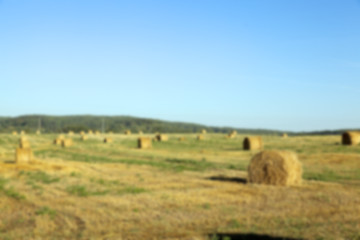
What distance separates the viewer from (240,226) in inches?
435

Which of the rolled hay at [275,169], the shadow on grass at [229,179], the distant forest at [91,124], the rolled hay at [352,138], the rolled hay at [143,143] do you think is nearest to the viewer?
the rolled hay at [275,169]

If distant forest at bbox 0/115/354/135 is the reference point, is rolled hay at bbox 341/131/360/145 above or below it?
below

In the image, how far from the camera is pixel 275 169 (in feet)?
62.3

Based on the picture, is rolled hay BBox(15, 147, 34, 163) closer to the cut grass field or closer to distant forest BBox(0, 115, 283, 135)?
the cut grass field

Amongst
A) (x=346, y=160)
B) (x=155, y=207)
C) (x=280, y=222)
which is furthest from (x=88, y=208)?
(x=346, y=160)

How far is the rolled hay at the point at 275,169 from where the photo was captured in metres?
18.7

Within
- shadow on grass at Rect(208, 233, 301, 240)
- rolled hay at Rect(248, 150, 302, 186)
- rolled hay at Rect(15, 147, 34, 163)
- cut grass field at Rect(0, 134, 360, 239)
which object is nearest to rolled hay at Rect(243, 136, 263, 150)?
cut grass field at Rect(0, 134, 360, 239)

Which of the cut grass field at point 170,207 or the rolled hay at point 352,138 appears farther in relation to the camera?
the rolled hay at point 352,138

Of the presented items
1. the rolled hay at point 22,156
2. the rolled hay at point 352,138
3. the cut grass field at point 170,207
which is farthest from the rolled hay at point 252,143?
the rolled hay at point 22,156

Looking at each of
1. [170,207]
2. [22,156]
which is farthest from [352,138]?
[170,207]

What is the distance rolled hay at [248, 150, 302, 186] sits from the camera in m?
18.7

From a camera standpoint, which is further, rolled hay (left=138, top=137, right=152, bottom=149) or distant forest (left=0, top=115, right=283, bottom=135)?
distant forest (left=0, top=115, right=283, bottom=135)

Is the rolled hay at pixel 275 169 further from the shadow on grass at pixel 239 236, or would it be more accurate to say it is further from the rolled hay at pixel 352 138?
the rolled hay at pixel 352 138

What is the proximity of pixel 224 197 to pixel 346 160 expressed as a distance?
16.9m
